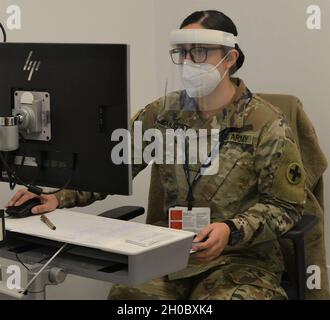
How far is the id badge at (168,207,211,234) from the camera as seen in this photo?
194 cm

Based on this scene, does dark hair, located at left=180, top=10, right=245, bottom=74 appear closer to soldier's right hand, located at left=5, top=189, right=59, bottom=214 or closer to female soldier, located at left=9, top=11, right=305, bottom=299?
female soldier, located at left=9, top=11, right=305, bottom=299

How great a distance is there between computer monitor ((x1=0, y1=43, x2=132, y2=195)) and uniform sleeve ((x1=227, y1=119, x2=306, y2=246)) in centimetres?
52

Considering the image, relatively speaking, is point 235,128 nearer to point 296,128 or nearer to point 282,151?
point 282,151

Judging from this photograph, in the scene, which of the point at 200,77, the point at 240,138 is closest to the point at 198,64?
the point at 200,77

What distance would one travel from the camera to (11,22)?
7.71 feet

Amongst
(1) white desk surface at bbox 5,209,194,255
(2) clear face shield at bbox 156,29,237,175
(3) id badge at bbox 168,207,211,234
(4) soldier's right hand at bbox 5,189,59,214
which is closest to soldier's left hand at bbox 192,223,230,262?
(1) white desk surface at bbox 5,209,194,255

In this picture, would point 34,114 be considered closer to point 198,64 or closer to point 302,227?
point 198,64

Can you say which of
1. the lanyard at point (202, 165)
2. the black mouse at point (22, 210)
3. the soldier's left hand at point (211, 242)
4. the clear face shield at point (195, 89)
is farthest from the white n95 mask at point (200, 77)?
the black mouse at point (22, 210)

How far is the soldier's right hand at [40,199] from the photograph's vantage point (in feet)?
5.78

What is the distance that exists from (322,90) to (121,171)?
4.86 ft

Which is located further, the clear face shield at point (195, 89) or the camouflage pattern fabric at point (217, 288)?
the clear face shield at point (195, 89)

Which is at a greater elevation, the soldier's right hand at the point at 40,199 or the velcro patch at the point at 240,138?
the velcro patch at the point at 240,138

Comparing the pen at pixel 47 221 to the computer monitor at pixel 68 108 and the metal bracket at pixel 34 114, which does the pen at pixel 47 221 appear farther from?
the metal bracket at pixel 34 114

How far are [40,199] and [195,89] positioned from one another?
609 mm
